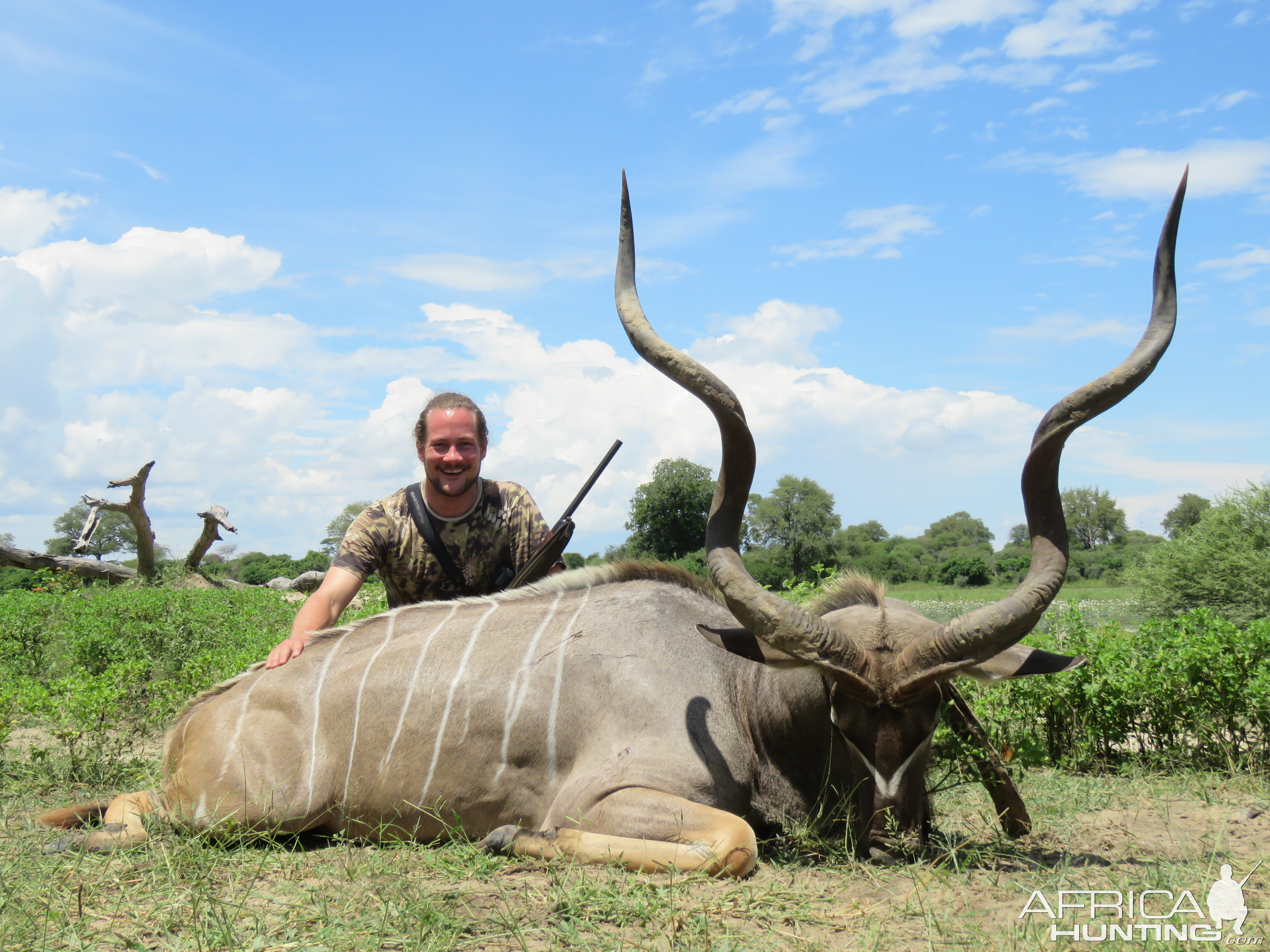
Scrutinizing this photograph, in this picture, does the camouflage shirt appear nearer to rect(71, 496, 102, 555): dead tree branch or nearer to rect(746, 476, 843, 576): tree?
rect(71, 496, 102, 555): dead tree branch

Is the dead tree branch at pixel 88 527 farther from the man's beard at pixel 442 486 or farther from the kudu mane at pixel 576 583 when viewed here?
the kudu mane at pixel 576 583

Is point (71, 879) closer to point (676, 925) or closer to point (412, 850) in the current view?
point (412, 850)

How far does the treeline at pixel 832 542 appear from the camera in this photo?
68.3 ft

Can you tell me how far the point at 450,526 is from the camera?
6.12 m

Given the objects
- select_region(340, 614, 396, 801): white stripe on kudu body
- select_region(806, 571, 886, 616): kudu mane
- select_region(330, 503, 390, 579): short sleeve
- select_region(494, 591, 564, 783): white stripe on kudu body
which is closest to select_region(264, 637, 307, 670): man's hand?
select_region(340, 614, 396, 801): white stripe on kudu body

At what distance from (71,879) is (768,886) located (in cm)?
275

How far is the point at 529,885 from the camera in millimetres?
3596

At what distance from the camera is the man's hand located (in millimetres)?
5023

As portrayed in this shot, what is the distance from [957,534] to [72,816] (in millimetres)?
71646

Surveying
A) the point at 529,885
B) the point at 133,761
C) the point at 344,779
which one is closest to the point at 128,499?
the point at 133,761

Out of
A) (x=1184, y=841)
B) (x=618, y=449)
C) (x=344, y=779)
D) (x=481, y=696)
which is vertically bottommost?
(x=1184, y=841)

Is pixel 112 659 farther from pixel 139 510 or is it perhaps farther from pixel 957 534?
pixel 957 534

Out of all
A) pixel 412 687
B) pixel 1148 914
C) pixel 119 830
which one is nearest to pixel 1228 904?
pixel 1148 914

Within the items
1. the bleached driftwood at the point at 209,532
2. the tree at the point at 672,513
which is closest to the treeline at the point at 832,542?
the tree at the point at 672,513
